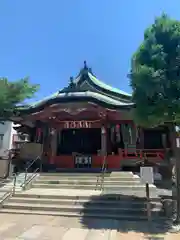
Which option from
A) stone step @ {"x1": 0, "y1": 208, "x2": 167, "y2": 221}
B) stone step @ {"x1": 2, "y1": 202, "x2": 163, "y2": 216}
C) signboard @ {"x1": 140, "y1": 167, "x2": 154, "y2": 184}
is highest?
signboard @ {"x1": 140, "y1": 167, "x2": 154, "y2": 184}

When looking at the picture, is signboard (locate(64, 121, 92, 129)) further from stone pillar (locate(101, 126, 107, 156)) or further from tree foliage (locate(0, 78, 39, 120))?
tree foliage (locate(0, 78, 39, 120))

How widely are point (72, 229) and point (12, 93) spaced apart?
839 cm

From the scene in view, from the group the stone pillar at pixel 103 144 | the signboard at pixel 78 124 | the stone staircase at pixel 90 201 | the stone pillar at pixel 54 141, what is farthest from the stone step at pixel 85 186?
the signboard at pixel 78 124

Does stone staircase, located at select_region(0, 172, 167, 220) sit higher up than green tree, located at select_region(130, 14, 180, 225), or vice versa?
green tree, located at select_region(130, 14, 180, 225)

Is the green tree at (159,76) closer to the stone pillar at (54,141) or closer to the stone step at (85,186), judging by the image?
the stone step at (85,186)

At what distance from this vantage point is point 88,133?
1753 cm

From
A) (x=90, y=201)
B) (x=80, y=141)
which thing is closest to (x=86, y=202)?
(x=90, y=201)

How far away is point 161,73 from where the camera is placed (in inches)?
286

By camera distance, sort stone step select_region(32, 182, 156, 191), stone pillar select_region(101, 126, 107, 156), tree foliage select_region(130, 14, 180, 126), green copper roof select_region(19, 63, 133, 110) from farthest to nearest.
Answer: green copper roof select_region(19, 63, 133, 110), stone pillar select_region(101, 126, 107, 156), stone step select_region(32, 182, 156, 191), tree foliage select_region(130, 14, 180, 126)

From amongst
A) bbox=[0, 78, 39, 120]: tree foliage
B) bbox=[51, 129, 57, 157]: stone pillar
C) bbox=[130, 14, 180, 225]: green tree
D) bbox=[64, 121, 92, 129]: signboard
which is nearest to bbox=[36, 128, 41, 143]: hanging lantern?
bbox=[51, 129, 57, 157]: stone pillar

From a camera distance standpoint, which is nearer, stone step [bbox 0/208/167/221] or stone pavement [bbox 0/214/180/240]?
stone pavement [bbox 0/214/180/240]

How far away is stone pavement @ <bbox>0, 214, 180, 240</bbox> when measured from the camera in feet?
18.2

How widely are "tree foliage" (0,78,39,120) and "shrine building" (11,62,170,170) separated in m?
2.40

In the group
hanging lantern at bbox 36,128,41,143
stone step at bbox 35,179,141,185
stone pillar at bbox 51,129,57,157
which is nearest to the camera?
stone step at bbox 35,179,141,185
